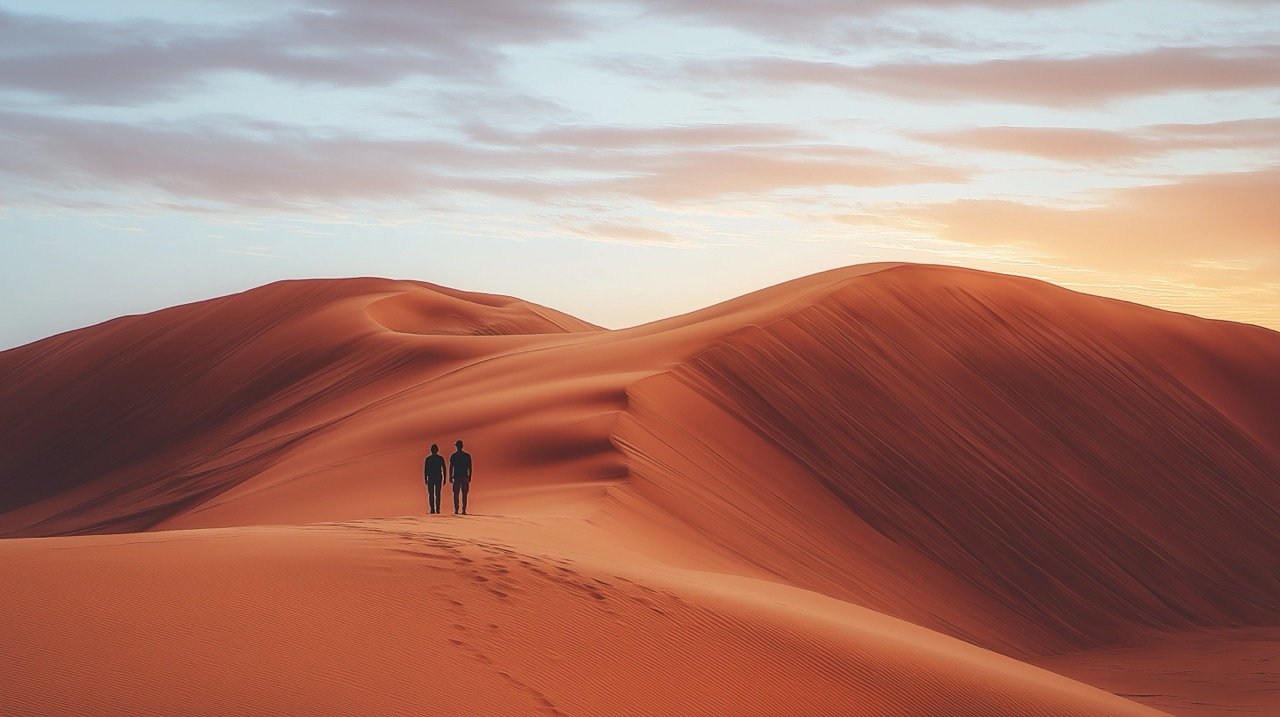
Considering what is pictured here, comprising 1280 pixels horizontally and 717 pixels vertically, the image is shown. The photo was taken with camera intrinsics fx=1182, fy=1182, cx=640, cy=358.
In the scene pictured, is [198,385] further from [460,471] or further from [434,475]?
[460,471]

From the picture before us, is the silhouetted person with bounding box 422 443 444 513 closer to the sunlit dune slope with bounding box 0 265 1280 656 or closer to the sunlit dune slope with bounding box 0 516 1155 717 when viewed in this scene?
the sunlit dune slope with bounding box 0 265 1280 656

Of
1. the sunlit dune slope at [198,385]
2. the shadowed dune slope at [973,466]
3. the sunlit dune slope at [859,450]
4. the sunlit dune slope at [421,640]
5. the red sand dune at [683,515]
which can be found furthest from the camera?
the sunlit dune slope at [198,385]

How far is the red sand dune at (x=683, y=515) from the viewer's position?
6.58 m

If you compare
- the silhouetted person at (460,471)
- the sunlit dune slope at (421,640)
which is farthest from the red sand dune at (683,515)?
the silhouetted person at (460,471)

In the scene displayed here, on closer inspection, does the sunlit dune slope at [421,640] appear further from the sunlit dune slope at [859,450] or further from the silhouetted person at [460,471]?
the sunlit dune slope at [859,450]

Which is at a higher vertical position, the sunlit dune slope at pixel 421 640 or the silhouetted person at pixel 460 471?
the silhouetted person at pixel 460 471

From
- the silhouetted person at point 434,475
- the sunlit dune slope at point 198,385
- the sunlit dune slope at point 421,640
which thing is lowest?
the sunlit dune slope at point 421,640

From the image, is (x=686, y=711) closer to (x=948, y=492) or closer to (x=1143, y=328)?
(x=948, y=492)

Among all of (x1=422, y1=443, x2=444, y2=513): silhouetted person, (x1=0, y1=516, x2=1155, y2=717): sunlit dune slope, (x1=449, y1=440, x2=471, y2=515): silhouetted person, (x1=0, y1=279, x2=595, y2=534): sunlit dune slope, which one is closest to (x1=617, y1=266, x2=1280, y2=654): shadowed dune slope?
(x1=449, y1=440, x2=471, y2=515): silhouetted person

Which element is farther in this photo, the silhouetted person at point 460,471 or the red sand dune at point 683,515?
the silhouetted person at point 460,471

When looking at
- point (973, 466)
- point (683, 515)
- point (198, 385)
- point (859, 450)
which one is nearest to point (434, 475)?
point (683, 515)

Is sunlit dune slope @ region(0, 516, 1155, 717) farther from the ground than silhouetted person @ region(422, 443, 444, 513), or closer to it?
closer to it

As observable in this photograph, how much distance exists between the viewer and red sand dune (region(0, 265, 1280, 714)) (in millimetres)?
6578

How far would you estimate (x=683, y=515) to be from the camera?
46.1ft
